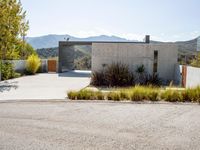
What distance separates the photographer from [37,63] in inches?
1081

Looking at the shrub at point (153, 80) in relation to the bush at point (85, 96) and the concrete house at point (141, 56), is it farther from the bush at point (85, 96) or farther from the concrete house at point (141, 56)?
the bush at point (85, 96)

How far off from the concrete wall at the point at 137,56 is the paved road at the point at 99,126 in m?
9.40

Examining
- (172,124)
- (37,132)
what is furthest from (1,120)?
(172,124)

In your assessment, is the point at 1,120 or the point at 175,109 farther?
the point at 175,109

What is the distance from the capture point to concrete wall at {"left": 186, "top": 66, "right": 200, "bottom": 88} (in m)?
14.3

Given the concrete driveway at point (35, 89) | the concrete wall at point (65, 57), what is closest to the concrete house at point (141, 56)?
the concrete driveway at point (35, 89)

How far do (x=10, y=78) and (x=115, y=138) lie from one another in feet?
54.9

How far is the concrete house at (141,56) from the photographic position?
65.1ft

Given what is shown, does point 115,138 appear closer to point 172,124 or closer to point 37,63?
point 172,124

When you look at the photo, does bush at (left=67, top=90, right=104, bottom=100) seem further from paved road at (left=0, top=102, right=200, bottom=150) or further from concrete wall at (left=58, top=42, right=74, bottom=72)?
concrete wall at (left=58, top=42, right=74, bottom=72)

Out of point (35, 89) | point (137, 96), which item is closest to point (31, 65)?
point (35, 89)

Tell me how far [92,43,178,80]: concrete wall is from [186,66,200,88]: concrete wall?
4.02m

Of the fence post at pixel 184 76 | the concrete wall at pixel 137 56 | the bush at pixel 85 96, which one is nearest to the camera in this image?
the bush at pixel 85 96

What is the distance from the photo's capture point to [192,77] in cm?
1516
